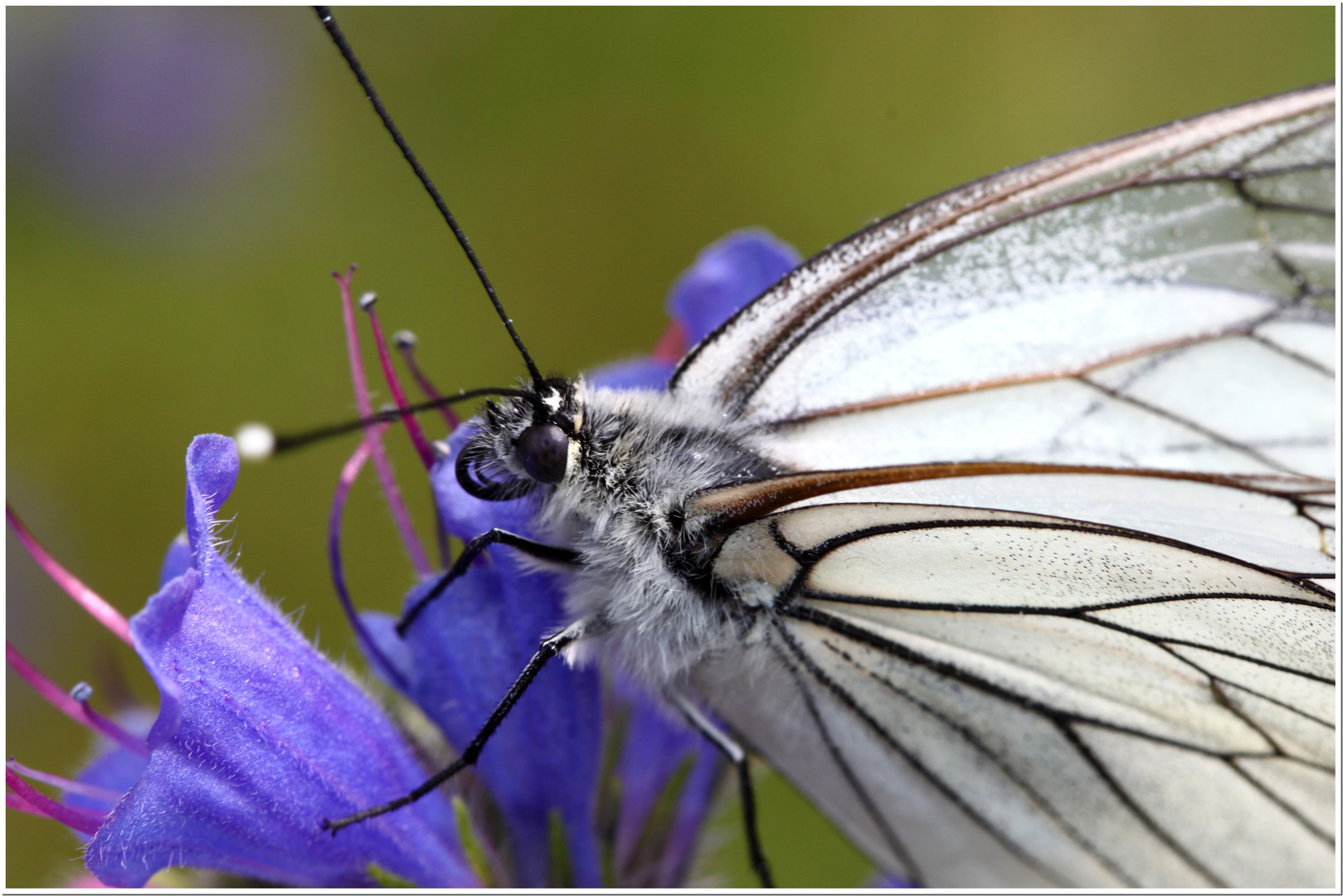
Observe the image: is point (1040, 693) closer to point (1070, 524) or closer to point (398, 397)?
point (1070, 524)

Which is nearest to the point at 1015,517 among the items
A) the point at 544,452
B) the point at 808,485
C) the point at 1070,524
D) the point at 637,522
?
the point at 1070,524

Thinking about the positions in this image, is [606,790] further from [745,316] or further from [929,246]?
[929,246]

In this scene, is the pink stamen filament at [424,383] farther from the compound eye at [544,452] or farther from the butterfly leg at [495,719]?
the butterfly leg at [495,719]

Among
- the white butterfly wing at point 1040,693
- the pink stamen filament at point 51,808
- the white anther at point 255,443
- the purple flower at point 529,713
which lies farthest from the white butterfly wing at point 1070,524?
the pink stamen filament at point 51,808

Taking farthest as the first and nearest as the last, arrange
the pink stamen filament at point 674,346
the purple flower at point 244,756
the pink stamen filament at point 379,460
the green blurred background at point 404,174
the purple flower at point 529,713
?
the green blurred background at point 404,174 → the pink stamen filament at point 674,346 → the pink stamen filament at point 379,460 → the purple flower at point 529,713 → the purple flower at point 244,756

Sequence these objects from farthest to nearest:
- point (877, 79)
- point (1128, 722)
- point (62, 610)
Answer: point (877, 79) → point (62, 610) → point (1128, 722)

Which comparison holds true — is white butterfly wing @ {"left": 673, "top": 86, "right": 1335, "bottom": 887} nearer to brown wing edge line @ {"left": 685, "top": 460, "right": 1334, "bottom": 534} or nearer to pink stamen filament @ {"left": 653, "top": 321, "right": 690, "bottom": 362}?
brown wing edge line @ {"left": 685, "top": 460, "right": 1334, "bottom": 534}

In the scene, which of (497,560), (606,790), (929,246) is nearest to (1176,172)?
(929,246)
